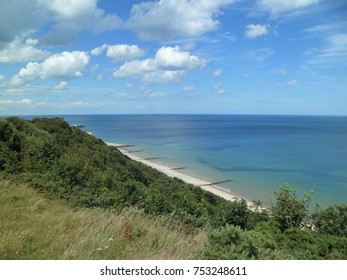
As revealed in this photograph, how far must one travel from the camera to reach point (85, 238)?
4.47m

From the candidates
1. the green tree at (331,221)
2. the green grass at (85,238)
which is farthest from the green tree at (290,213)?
the green grass at (85,238)

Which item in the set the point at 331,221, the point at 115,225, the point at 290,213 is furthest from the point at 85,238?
the point at 331,221

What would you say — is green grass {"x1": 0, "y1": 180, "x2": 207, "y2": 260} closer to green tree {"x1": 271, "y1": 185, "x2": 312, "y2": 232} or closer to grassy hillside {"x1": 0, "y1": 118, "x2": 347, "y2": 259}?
grassy hillside {"x1": 0, "y1": 118, "x2": 347, "y2": 259}

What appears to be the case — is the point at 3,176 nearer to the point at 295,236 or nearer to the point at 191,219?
the point at 191,219

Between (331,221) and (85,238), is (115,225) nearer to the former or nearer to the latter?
(85,238)

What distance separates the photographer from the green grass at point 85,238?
4137 mm

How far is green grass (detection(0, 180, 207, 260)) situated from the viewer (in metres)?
4.14

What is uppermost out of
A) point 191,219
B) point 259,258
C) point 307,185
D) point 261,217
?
point 259,258

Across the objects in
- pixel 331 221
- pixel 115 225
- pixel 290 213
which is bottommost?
pixel 331 221

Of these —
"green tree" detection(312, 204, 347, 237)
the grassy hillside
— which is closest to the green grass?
the grassy hillside

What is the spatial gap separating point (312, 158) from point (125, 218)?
81.7m
